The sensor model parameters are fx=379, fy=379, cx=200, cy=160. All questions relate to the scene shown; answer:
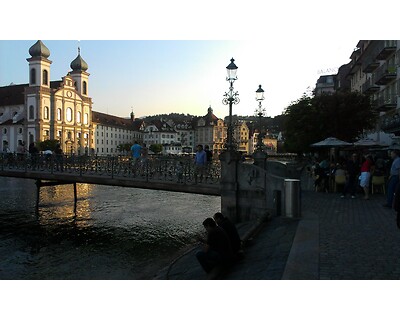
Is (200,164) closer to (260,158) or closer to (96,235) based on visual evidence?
(260,158)

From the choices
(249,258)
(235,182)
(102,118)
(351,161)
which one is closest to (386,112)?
(351,161)

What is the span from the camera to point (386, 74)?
107 feet

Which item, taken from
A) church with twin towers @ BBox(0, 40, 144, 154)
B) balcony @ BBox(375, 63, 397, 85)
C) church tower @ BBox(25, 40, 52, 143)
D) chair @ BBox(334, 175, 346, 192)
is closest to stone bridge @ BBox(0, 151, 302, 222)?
chair @ BBox(334, 175, 346, 192)

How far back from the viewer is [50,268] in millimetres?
12188

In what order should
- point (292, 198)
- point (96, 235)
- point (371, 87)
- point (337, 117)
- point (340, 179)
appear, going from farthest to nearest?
point (371, 87) < point (337, 117) < point (340, 179) < point (96, 235) < point (292, 198)

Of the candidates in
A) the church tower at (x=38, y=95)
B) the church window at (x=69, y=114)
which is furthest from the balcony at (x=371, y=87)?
the church window at (x=69, y=114)

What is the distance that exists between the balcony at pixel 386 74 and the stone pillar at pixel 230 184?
79.7 ft

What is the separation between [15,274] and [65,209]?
43.2 ft

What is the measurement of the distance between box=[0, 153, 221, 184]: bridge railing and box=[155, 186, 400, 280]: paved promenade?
4.39m

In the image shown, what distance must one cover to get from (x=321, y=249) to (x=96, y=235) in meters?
11.7

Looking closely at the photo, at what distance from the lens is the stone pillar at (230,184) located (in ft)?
47.5

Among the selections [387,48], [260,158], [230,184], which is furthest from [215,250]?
[387,48]

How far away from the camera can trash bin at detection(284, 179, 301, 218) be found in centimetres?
1164

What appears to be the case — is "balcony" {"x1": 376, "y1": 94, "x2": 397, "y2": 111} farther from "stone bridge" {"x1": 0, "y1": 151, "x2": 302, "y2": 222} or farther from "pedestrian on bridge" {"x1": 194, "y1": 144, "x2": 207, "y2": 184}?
"pedestrian on bridge" {"x1": 194, "y1": 144, "x2": 207, "y2": 184}
